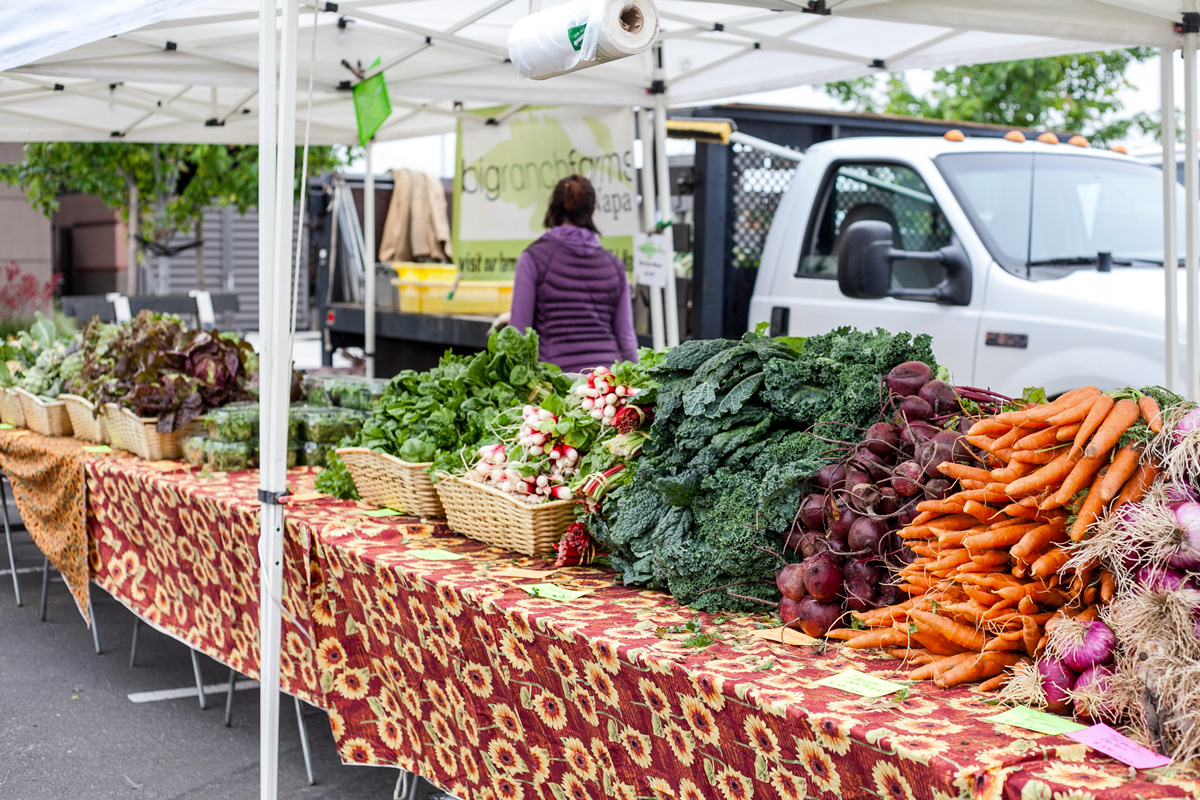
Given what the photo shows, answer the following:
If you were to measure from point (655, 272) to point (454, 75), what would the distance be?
1.41 metres

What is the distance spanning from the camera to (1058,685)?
5.73 feet

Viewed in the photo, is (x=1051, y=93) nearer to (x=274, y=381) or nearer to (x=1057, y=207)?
(x=1057, y=207)

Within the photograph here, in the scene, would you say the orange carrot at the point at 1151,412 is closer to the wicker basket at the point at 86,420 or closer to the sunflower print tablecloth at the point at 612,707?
the sunflower print tablecloth at the point at 612,707

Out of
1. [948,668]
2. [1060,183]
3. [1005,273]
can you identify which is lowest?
[948,668]

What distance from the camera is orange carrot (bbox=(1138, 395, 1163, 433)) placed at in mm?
1834

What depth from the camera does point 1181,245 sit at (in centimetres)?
547

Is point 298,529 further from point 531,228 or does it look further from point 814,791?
point 531,228

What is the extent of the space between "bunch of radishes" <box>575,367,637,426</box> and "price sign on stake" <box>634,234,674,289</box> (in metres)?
2.70

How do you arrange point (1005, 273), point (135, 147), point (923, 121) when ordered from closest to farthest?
1. point (1005, 273)
2. point (923, 121)
3. point (135, 147)

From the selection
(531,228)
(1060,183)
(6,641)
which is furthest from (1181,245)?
(6,641)

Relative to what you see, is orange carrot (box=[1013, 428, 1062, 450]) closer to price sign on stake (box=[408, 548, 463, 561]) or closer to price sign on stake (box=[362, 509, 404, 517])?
price sign on stake (box=[408, 548, 463, 561])

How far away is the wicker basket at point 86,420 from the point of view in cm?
478

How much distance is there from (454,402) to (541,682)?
1.38m

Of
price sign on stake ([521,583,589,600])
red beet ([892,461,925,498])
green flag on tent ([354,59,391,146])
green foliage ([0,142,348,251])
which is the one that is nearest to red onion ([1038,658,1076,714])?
red beet ([892,461,925,498])
